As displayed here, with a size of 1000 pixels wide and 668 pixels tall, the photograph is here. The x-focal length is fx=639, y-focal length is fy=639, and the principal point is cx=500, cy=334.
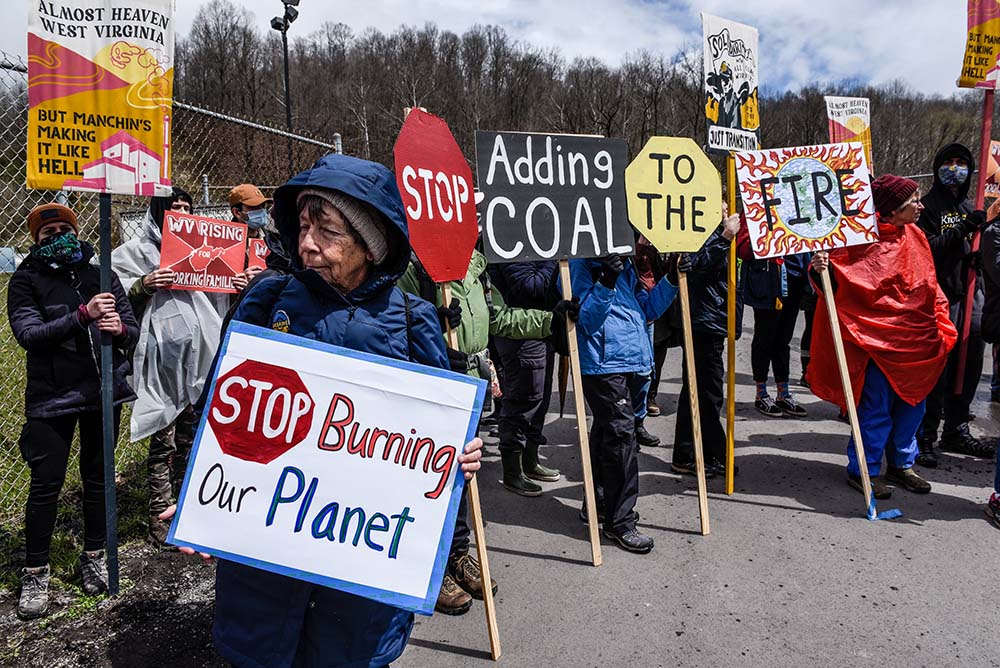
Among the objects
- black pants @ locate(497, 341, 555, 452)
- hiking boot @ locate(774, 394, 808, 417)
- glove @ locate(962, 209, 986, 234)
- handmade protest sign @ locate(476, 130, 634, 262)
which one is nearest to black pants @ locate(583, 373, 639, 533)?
black pants @ locate(497, 341, 555, 452)

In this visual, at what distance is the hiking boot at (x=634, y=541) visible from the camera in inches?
142

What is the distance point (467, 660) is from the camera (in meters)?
2.74

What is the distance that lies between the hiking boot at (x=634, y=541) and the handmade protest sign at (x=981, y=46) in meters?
4.44

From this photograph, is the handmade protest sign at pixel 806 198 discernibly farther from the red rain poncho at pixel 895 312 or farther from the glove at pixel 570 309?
the glove at pixel 570 309

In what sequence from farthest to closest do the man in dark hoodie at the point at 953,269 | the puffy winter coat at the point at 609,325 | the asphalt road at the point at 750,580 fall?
1. the man in dark hoodie at the point at 953,269
2. the puffy winter coat at the point at 609,325
3. the asphalt road at the point at 750,580

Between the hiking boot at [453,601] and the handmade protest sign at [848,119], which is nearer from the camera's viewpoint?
the hiking boot at [453,601]

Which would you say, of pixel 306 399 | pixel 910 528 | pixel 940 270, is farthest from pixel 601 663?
pixel 940 270

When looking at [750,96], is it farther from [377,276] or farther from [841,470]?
[377,276]

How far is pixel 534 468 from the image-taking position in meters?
4.79

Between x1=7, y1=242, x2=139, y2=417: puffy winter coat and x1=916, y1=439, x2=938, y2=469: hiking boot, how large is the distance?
551 centimetres

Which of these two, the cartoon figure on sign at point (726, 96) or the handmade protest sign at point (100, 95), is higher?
the cartoon figure on sign at point (726, 96)

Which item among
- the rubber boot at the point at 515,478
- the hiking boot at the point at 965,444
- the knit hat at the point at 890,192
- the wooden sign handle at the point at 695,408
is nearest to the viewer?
the wooden sign handle at the point at 695,408

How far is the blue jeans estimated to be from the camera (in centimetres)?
423

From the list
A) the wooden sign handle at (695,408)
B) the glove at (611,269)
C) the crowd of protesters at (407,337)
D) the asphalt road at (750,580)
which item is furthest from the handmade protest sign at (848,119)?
the glove at (611,269)
